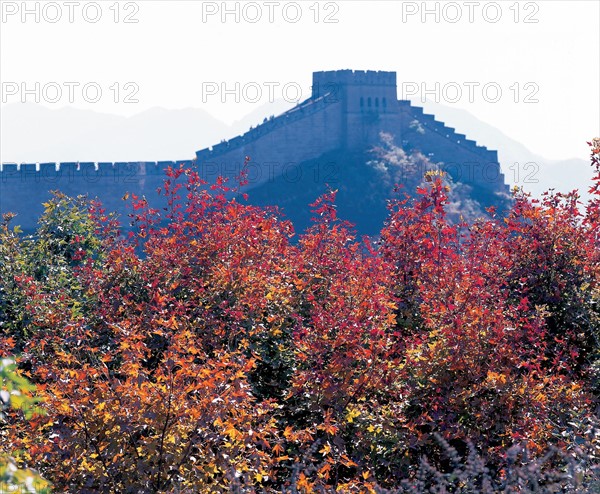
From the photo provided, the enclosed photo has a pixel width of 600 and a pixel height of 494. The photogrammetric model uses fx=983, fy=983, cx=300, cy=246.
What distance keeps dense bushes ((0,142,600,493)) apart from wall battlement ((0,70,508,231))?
1342 inches

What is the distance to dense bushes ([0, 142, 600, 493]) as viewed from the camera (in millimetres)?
7203

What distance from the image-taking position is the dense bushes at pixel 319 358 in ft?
23.6

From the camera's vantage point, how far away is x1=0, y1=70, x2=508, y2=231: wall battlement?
45.9m

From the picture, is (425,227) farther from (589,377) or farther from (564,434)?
(564,434)

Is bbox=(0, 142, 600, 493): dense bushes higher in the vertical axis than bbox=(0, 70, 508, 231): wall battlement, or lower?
lower

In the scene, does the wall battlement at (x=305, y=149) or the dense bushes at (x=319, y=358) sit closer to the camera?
the dense bushes at (x=319, y=358)

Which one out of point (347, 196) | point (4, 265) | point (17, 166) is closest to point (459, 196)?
point (347, 196)

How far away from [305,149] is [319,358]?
154 feet

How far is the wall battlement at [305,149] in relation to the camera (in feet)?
151

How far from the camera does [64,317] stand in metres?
10.2

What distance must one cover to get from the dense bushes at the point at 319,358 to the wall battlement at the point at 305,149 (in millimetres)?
34084

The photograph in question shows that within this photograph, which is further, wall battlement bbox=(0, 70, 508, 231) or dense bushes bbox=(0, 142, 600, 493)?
wall battlement bbox=(0, 70, 508, 231)

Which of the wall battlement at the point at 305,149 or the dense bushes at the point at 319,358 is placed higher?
the wall battlement at the point at 305,149

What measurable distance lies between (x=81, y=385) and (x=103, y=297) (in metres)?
2.75
